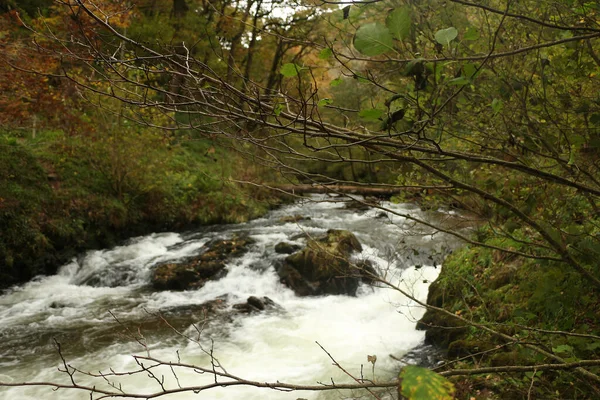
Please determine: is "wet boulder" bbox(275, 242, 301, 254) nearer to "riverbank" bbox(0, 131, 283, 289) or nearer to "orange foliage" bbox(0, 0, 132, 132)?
"riverbank" bbox(0, 131, 283, 289)

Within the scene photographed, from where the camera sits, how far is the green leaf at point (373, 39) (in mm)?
1303

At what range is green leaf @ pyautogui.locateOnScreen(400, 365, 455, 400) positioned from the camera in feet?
2.86

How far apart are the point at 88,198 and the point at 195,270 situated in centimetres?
369

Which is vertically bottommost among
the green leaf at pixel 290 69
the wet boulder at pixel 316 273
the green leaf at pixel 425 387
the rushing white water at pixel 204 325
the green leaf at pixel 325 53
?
the rushing white water at pixel 204 325

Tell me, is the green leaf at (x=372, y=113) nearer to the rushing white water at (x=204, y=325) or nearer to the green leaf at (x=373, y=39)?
the green leaf at (x=373, y=39)

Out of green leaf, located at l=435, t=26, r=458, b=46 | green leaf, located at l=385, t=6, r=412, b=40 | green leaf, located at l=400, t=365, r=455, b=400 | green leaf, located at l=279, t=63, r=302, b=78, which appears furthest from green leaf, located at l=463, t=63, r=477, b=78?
green leaf, located at l=400, t=365, r=455, b=400

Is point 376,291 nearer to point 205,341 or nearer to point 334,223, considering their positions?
point 205,341

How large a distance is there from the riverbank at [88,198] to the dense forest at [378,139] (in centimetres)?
5

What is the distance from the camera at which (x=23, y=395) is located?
17.1 ft

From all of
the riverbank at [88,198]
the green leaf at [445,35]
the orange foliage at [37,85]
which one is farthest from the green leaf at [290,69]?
the riverbank at [88,198]

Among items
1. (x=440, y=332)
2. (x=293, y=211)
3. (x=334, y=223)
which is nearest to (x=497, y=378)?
(x=440, y=332)

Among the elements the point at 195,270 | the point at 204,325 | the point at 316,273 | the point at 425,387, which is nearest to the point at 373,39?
the point at 425,387

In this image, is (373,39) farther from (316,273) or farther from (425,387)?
(316,273)

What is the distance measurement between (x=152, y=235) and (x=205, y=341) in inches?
239
